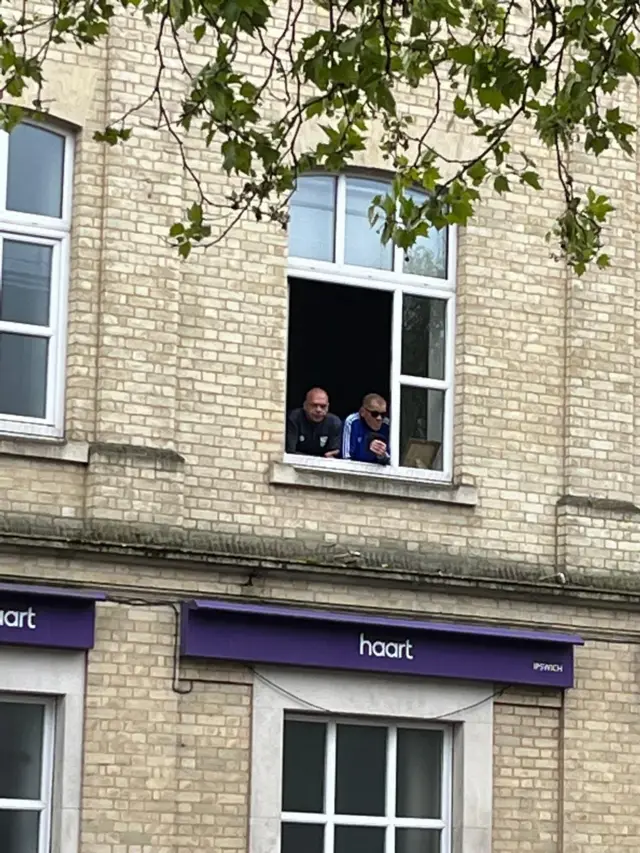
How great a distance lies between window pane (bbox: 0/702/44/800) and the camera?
19141mm

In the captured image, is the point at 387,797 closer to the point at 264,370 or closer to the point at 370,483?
the point at 370,483

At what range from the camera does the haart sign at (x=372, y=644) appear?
19453mm

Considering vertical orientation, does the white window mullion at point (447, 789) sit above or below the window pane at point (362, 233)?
below

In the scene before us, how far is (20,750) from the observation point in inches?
756

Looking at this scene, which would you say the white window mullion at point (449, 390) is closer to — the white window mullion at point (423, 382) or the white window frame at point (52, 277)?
the white window mullion at point (423, 382)

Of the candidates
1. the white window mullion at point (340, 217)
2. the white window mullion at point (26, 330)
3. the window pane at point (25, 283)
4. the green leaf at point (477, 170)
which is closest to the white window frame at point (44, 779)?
the white window mullion at point (26, 330)

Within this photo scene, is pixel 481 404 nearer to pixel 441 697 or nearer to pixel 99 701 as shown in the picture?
pixel 441 697

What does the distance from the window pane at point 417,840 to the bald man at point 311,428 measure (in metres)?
2.86

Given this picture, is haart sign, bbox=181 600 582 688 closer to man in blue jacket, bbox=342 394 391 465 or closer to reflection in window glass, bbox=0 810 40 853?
man in blue jacket, bbox=342 394 391 465

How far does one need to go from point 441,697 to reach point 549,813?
48.0 inches

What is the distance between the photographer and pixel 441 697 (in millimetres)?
20562

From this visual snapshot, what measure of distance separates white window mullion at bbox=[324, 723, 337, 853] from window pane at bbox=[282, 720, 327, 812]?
0.12ft

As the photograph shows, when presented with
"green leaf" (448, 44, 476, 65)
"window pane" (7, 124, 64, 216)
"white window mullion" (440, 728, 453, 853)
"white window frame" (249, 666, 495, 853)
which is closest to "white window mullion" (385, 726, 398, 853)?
"white window frame" (249, 666, 495, 853)

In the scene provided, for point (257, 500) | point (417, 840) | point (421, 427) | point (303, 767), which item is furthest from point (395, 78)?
point (417, 840)
